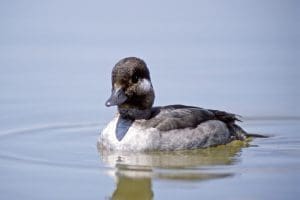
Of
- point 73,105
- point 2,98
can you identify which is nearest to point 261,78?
point 73,105

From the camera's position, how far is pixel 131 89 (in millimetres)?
12648

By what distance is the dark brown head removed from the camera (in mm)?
12445

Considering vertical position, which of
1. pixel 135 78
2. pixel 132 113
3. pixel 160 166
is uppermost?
pixel 135 78

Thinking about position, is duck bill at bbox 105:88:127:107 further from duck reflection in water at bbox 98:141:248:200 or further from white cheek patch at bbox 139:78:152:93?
duck reflection in water at bbox 98:141:248:200

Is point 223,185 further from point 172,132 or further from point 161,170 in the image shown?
point 172,132

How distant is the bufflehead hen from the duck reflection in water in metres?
0.15

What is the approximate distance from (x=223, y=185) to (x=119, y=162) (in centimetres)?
200

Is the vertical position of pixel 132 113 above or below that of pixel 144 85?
below

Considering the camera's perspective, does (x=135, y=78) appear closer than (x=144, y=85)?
Yes

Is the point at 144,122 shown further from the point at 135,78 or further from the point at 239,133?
the point at 239,133

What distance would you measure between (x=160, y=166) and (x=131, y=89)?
153 cm

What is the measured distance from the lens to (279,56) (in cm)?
1955

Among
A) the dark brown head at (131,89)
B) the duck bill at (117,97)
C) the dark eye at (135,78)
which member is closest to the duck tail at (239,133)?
the dark brown head at (131,89)

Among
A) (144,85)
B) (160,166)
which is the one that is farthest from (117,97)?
(160,166)
